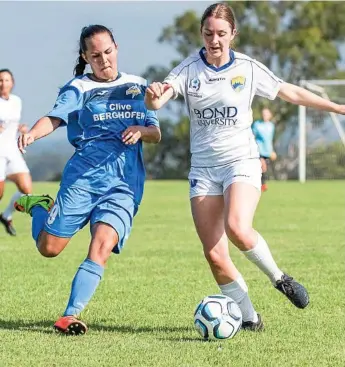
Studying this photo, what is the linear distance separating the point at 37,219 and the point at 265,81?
194cm

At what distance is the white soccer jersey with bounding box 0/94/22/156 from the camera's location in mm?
14789

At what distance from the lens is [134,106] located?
7.04m

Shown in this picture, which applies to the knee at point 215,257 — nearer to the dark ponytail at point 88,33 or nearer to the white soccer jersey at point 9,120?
the dark ponytail at point 88,33

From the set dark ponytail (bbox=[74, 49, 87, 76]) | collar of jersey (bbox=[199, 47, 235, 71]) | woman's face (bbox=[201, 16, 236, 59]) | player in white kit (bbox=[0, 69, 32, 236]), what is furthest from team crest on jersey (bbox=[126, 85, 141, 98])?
player in white kit (bbox=[0, 69, 32, 236])

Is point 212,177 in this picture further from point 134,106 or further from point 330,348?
point 330,348

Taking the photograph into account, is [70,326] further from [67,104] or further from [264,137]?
[264,137]

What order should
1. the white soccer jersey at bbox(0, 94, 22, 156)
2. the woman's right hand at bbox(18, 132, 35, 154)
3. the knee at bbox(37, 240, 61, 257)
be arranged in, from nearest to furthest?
the woman's right hand at bbox(18, 132, 35, 154), the knee at bbox(37, 240, 61, 257), the white soccer jersey at bbox(0, 94, 22, 156)

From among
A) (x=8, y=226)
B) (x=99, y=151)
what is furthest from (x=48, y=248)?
(x=8, y=226)

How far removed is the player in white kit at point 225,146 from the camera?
22.2 ft

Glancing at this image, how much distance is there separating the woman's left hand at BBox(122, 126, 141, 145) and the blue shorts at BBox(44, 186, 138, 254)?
438mm

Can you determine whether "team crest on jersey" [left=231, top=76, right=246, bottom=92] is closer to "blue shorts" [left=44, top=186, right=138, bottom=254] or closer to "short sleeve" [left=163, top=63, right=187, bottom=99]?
"short sleeve" [left=163, top=63, right=187, bottom=99]

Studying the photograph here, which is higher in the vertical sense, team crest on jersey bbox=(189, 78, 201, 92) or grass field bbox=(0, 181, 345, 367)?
team crest on jersey bbox=(189, 78, 201, 92)

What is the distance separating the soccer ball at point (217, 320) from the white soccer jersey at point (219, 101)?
0.95m

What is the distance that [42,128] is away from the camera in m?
6.87
